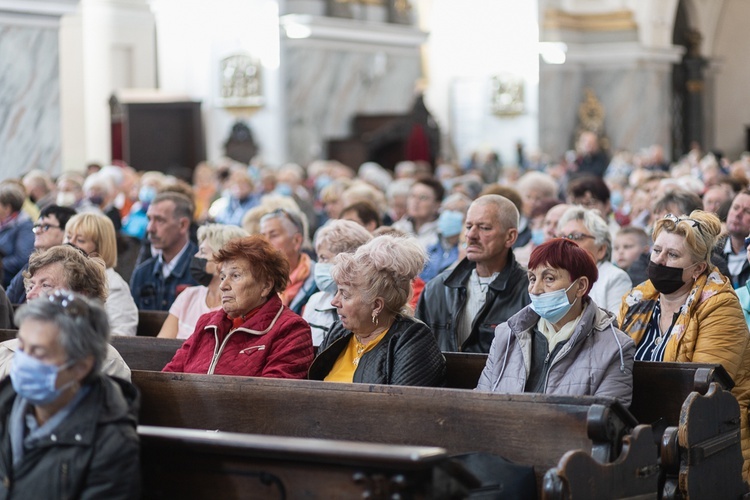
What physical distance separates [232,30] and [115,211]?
8.78 meters

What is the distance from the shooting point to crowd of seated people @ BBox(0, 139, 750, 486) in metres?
4.95

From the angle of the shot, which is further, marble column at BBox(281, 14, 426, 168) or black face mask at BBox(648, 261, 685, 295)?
marble column at BBox(281, 14, 426, 168)

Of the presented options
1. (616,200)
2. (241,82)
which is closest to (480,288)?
(616,200)

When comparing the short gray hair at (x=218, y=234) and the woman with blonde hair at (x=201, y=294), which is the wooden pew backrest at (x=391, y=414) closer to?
the woman with blonde hair at (x=201, y=294)

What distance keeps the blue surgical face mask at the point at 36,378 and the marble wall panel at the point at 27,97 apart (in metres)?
9.44

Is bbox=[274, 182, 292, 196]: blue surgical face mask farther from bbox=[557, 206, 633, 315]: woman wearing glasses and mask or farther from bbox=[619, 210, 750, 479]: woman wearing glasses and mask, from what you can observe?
bbox=[619, 210, 750, 479]: woman wearing glasses and mask

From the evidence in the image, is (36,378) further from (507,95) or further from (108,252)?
(507,95)

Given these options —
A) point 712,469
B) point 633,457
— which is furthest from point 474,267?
point 633,457

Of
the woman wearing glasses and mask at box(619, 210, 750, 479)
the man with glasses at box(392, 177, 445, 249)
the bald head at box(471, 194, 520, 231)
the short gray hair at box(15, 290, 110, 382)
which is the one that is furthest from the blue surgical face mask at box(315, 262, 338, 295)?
the man with glasses at box(392, 177, 445, 249)

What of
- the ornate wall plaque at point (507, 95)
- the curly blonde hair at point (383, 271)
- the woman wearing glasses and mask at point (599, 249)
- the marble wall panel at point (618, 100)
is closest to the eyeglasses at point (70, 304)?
the curly blonde hair at point (383, 271)

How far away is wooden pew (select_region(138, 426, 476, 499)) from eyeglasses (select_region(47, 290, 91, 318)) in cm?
47

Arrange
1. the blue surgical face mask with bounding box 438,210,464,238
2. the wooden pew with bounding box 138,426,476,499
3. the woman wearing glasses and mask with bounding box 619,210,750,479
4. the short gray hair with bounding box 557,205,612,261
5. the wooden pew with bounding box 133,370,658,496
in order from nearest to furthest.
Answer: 1. the wooden pew with bounding box 138,426,476,499
2. the wooden pew with bounding box 133,370,658,496
3. the woman wearing glasses and mask with bounding box 619,210,750,479
4. the short gray hair with bounding box 557,205,612,261
5. the blue surgical face mask with bounding box 438,210,464,238

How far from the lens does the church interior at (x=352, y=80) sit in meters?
18.8

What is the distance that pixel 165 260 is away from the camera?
7.84 m
